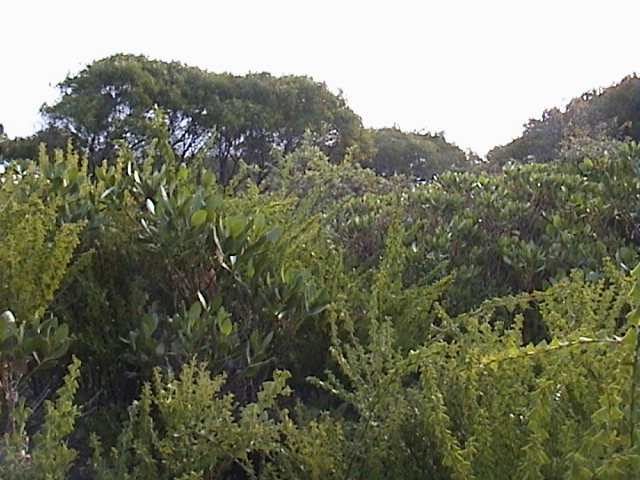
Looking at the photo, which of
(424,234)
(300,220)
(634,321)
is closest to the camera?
(634,321)

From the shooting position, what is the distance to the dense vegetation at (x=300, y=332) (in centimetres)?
187

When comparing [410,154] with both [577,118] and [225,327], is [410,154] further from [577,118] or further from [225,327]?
[225,327]

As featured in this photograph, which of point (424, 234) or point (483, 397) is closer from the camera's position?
point (483, 397)

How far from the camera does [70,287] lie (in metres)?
2.93

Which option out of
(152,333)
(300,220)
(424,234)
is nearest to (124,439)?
(152,333)

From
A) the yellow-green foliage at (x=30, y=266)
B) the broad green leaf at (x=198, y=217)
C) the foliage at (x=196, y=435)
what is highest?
the broad green leaf at (x=198, y=217)

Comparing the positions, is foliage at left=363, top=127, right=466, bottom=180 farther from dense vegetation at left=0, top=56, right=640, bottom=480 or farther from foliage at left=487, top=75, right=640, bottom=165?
dense vegetation at left=0, top=56, right=640, bottom=480

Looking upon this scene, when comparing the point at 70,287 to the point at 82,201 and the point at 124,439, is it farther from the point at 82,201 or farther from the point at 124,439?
the point at 124,439

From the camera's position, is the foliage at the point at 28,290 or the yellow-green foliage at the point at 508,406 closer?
the yellow-green foliage at the point at 508,406

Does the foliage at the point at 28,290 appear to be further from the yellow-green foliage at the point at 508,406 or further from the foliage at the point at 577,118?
the foliage at the point at 577,118

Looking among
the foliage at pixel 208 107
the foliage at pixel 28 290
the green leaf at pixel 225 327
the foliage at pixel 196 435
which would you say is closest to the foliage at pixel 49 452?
the foliage at pixel 196 435

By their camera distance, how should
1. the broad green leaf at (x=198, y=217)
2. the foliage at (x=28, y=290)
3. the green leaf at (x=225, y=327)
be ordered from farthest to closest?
the broad green leaf at (x=198, y=217) < the green leaf at (x=225, y=327) < the foliage at (x=28, y=290)

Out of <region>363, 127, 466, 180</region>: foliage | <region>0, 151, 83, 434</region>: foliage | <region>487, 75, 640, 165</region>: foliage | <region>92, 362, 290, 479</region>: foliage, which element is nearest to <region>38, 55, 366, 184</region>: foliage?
<region>363, 127, 466, 180</region>: foliage

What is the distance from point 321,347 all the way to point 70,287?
3.02 feet
